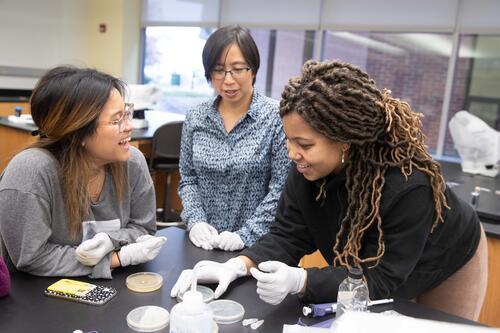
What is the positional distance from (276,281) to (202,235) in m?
0.48

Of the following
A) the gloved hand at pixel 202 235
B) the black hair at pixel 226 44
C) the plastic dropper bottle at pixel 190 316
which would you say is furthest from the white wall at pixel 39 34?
the plastic dropper bottle at pixel 190 316

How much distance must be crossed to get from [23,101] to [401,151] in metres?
5.21

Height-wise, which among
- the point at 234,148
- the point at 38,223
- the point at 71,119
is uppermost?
the point at 71,119

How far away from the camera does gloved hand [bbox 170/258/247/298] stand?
3.51 feet

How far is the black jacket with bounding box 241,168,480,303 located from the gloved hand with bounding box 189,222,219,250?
177 mm

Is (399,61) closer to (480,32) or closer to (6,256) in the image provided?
(480,32)

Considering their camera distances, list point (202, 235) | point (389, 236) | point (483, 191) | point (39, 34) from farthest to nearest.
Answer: point (39, 34) < point (483, 191) < point (202, 235) < point (389, 236)

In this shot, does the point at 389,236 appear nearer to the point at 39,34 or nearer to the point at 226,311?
the point at 226,311

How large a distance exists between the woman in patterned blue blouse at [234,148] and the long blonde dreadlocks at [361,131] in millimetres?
509

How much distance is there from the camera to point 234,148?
63.2 inches

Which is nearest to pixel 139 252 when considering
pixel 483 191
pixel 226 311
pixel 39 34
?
pixel 226 311

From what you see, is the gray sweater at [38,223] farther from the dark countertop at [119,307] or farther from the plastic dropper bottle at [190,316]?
the plastic dropper bottle at [190,316]

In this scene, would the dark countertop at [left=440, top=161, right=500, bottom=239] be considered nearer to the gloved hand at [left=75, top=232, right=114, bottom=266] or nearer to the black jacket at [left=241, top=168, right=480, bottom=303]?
the black jacket at [left=241, top=168, right=480, bottom=303]

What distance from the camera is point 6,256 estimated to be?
1.16 meters
